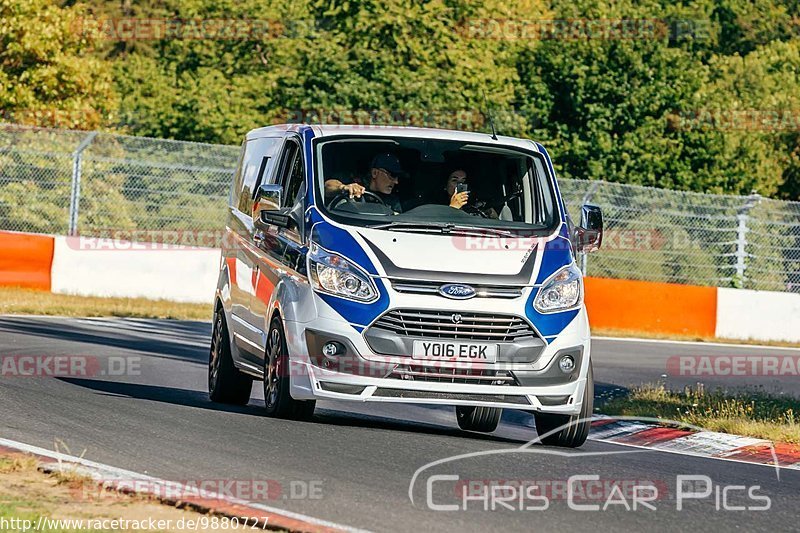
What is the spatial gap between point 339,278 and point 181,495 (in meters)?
2.94

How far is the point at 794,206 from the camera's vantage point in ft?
88.1

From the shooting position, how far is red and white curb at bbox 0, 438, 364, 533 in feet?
23.4

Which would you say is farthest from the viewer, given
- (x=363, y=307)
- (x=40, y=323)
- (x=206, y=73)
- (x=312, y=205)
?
(x=206, y=73)

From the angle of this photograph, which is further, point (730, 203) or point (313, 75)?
point (313, 75)

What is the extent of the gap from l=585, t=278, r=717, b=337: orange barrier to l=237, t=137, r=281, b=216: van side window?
13.3m

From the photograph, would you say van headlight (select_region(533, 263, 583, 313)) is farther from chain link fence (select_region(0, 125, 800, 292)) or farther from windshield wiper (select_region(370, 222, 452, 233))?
chain link fence (select_region(0, 125, 800, 292))

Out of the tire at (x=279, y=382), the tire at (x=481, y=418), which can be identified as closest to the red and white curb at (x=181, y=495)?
the tire at (x=279, y=382)

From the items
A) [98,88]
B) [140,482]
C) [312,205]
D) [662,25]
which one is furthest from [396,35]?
[140,482]

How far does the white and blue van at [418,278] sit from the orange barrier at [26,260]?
44.1 ft

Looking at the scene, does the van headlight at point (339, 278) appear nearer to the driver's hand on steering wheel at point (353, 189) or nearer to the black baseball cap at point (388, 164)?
the driver's hand on steering wheel at point (353, 189)

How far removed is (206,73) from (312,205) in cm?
4362

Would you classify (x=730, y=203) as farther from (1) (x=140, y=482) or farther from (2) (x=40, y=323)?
(1) (x=140, y=482)

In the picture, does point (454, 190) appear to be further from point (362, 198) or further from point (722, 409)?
point (722, 409)

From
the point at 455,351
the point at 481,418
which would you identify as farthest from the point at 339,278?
the point at 481,418
